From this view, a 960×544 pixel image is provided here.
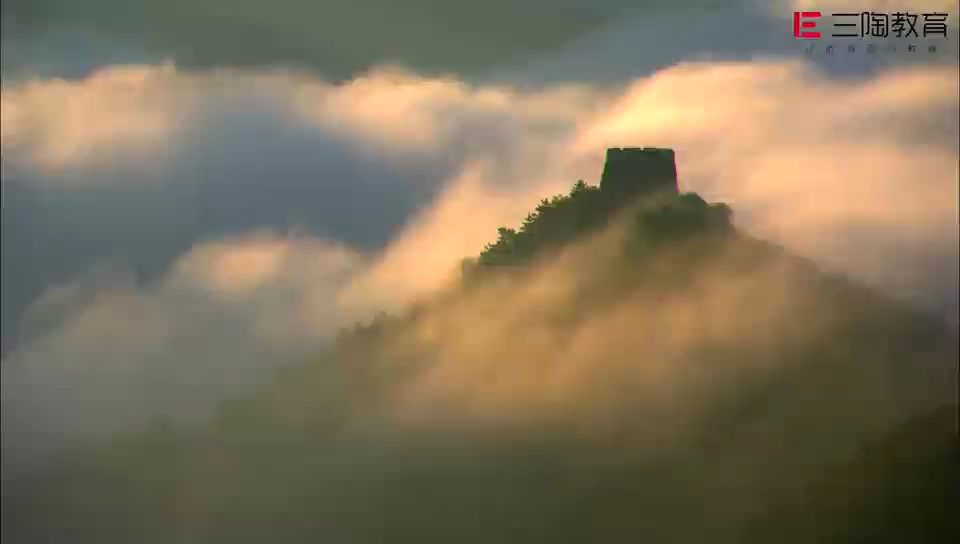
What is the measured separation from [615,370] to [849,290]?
4.06 metres

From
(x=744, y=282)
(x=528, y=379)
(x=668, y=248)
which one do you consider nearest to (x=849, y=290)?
(x=744, y=282)

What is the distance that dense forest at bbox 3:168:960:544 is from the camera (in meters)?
12.1

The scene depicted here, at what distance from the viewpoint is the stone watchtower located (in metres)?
13.5

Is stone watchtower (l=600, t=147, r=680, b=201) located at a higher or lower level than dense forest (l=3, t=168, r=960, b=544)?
higher

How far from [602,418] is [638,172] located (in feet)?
13.7

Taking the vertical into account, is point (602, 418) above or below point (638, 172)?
below

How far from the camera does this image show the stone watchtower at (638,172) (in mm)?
13484

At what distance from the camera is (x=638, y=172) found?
13797 millimetres

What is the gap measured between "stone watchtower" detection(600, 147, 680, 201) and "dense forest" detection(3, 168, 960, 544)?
256 millimetres

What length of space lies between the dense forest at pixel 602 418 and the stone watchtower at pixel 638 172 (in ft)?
0.84

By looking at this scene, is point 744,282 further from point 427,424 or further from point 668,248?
point 427,424

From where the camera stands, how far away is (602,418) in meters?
13.0

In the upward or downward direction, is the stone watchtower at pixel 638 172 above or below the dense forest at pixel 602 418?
above

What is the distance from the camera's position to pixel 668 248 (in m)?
14.2
